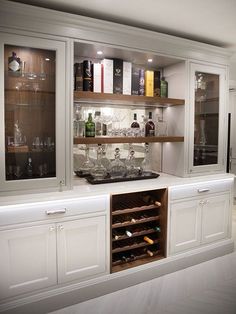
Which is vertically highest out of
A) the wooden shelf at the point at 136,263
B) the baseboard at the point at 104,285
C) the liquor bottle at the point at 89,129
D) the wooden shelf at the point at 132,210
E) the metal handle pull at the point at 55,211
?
the liquor bottle at the point at 89,129

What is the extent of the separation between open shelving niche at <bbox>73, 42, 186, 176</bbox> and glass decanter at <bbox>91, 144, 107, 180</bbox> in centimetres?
7

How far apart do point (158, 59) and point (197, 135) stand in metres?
0.92

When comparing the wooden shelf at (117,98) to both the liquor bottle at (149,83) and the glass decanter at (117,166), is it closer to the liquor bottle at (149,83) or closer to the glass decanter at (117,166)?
the liquor bottle at (149,83)

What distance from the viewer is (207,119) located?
9.77 ft

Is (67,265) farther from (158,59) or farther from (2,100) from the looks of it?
(158,59)

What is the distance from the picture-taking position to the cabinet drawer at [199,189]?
8.55 feet

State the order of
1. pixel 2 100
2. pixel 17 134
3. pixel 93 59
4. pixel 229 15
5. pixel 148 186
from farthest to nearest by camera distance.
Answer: pixel 93 59
pixel 148 186
pixel 229 15
pixel 17 134
pixel 2 100

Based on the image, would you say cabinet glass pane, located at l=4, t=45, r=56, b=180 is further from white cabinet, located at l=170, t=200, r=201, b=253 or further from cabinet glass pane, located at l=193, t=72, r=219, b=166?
cabinet glass pane, located at l=193, t=72, r=219, b=166

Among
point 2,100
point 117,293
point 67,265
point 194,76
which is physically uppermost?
point 194,76

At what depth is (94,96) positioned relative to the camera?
7.36 feet

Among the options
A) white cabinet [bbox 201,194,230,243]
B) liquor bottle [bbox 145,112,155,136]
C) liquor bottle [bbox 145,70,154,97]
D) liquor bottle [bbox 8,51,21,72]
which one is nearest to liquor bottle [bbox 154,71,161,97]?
liquor bottle [bbox 145,70,154,97]

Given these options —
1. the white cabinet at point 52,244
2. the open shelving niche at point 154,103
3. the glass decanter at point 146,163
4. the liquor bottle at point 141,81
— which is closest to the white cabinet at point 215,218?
the open shelving niche at point 154,103

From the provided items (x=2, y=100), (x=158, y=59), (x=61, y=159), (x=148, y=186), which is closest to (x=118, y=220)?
(x=148, y=186)

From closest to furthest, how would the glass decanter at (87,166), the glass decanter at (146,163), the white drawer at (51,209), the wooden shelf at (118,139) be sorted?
the white drawer at (51,209), the wooden shelf at (118,139), the glass decanter at (87,166), the glass decanter at (146,163)
